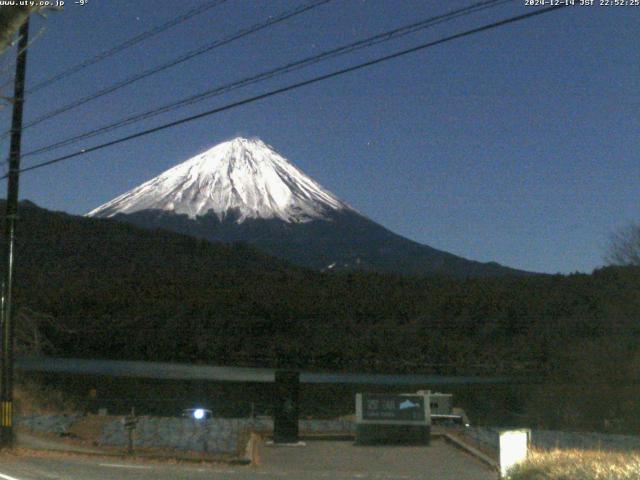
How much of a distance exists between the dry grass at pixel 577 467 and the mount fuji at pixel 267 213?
343 ft

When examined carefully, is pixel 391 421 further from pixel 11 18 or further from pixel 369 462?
pixel 11 18

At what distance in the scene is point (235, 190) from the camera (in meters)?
133

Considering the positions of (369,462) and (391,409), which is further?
(391,409)

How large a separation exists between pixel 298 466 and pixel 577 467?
40.0 ft

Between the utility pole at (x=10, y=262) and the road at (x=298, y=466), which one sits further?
the utility pole at (x=10, y=262)

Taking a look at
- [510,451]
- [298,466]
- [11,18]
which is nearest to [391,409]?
[298,466]

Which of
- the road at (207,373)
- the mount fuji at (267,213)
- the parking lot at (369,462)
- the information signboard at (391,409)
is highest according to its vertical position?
the mount fuji at (267,213)

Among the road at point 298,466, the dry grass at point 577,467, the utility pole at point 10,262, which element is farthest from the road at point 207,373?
the dry grass at point 577,467

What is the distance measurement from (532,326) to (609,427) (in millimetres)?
17281

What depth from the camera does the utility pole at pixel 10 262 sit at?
19719 millimetres

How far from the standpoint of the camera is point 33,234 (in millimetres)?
71125

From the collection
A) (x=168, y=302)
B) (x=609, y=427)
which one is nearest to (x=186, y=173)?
(x=168, y=302)

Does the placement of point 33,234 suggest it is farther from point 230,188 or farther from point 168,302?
point 230,188

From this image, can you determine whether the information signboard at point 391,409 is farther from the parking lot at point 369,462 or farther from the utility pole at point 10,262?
the utility pole at point 10,262
